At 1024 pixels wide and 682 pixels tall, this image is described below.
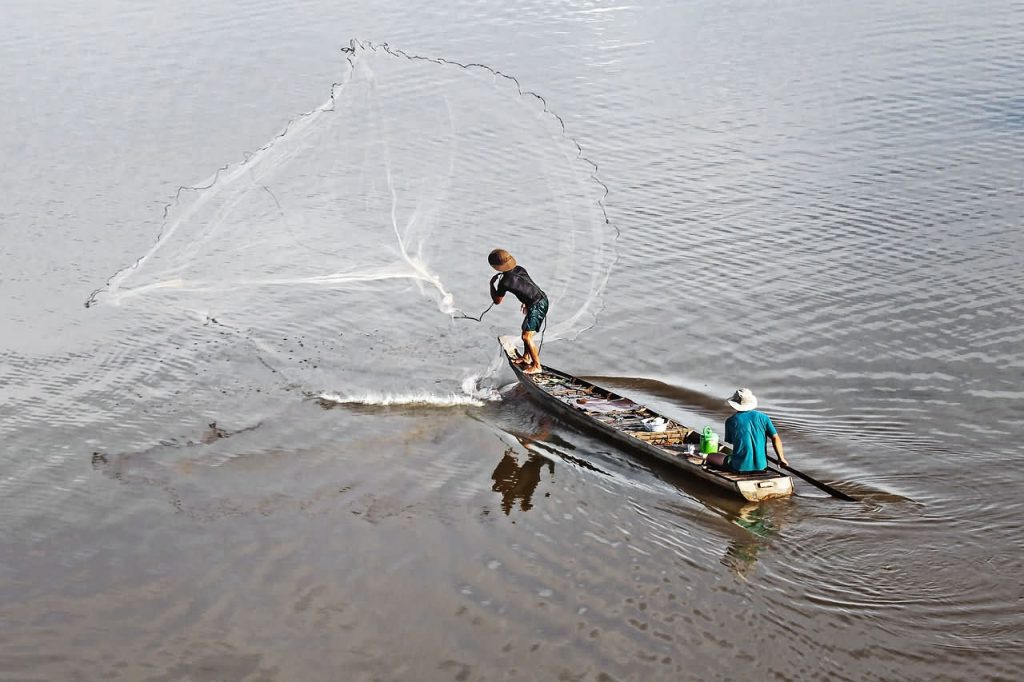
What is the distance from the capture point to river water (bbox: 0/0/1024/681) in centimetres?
689

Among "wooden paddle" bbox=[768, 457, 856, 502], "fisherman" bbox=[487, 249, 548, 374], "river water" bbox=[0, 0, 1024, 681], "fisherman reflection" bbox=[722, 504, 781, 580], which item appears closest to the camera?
"river water" bbox=[0, 0, 1024, 681]

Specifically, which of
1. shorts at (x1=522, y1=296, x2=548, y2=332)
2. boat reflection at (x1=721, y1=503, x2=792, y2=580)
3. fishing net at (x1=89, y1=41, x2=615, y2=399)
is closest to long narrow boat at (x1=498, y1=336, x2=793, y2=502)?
boat reflection at (x1=721, y1=503, x2=792, y2=580)

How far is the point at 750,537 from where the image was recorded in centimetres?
779

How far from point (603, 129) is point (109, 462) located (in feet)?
38.9

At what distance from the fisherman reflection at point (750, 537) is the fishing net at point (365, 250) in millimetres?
3855

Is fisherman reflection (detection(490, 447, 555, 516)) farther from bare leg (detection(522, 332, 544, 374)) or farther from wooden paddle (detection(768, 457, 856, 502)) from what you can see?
wooden paddle (detection(768, 457, 856, 502))

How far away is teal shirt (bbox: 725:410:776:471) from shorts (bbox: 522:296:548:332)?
3.21 metres

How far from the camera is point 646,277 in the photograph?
13.6m

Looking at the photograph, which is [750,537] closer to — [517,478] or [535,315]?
[517,478]

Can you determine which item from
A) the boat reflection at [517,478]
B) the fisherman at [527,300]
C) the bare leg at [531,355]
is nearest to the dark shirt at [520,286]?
the fisherman at [527,300]

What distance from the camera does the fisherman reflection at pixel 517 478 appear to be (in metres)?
8.67

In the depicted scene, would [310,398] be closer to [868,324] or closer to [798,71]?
[868,324]

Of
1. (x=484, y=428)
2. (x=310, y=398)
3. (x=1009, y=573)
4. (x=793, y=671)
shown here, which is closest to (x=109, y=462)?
(x=310, y=398)

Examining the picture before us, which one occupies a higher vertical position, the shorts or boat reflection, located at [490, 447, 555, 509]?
the shorts
